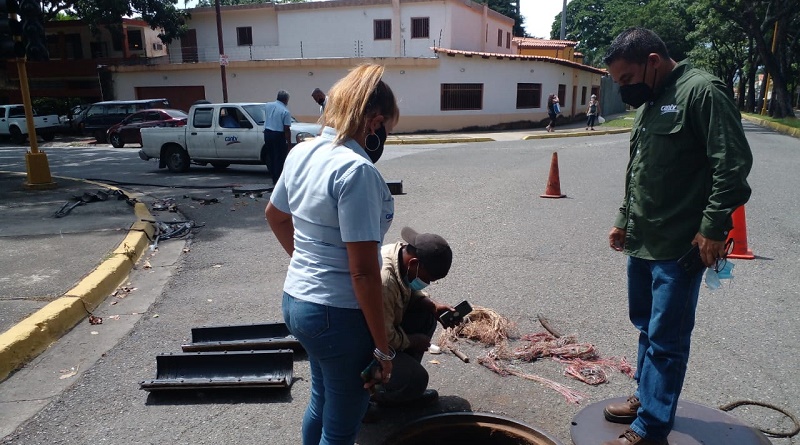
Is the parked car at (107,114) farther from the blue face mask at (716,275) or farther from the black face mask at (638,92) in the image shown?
the blue face mask at (716,275)

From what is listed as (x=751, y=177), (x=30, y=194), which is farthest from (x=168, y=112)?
(x=751, y=177)

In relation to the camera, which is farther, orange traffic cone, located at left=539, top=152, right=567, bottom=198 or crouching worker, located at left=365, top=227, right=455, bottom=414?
orange traffic cone, located at left=539, top=152, right=567, bottom=198

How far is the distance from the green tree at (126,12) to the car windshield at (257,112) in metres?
21.4

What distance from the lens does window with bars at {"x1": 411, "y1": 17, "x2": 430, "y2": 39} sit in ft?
97.1

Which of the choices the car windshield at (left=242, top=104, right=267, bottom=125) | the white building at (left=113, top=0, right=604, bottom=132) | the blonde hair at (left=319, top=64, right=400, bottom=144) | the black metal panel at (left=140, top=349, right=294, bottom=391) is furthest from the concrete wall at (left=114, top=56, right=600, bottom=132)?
the blonde hair at (left=319, top=64, right=400, bottom=144)

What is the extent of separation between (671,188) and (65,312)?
4.26 metres

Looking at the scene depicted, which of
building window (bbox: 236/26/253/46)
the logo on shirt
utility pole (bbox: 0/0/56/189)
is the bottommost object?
the logo on shirt

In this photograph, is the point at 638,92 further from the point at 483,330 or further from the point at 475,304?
the point at 475,304

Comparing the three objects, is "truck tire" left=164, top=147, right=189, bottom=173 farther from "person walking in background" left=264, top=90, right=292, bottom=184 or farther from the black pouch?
the black pouch

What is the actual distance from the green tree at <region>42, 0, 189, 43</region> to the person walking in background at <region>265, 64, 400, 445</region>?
32738 millimetres

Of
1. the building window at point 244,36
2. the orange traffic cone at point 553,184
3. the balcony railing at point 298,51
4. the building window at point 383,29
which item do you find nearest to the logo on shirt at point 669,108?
the orange traffic cone at point 553,184

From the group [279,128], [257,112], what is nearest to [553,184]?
[279,128]

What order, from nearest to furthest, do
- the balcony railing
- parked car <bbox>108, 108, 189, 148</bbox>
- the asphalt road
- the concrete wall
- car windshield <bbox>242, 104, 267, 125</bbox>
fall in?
the asphalt road, car windshield <bbox>242, 104, 267, 125</bbox>, parked car <bbox>108, 108, 189, 148</bbox>, the concrete wall, the balcony railing

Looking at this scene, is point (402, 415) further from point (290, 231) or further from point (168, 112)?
point (168, 112)
